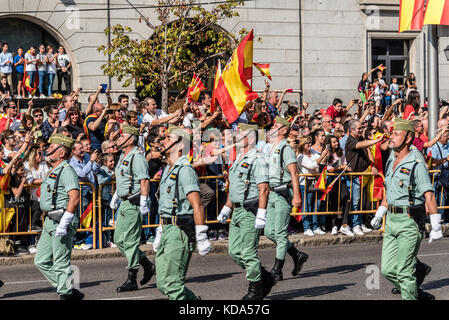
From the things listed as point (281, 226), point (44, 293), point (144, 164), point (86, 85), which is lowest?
point (44, 293)

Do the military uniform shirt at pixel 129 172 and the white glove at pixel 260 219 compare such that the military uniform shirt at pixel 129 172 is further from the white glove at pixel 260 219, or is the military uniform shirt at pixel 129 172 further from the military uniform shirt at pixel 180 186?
the military uniform shirt at pixel 180 186

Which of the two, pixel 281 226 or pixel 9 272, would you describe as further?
pixel 9 272

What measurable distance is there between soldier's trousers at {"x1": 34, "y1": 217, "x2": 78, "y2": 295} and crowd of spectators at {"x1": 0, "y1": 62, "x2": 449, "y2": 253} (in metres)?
3.64

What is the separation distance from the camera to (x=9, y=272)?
1180 centimetres

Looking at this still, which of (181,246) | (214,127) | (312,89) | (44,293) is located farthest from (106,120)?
(312,89)

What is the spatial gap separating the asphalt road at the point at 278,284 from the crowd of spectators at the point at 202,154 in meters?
1.09

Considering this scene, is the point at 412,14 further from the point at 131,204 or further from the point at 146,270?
the point at 146,270

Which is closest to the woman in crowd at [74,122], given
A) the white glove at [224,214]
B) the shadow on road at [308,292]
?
the white glove at [224,214]

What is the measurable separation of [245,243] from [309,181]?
5248 millimetres

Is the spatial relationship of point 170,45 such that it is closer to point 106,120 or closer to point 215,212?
point 106,120

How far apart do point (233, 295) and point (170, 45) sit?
1227 centimetres

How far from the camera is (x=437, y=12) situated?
15.9m

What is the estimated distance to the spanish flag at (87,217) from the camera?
1317 cm

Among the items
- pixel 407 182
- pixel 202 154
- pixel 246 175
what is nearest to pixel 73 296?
pixel 246 175
